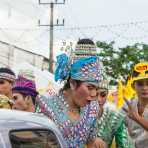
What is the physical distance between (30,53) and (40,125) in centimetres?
3690

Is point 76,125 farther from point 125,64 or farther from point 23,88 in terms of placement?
point 125,64

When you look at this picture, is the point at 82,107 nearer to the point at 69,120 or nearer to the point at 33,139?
the point at 69,120

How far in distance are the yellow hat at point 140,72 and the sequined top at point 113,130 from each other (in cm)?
133

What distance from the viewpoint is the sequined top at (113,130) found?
441 cm

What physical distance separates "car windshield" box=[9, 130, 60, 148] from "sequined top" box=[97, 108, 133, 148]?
95 centimetres

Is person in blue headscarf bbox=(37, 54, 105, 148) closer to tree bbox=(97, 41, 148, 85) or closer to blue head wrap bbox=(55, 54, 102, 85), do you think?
blue head wrap bbox=(55, 54, 102, 85)

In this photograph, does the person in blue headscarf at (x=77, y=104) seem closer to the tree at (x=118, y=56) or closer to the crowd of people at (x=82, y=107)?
the crowd of people at (x=82, y=107)

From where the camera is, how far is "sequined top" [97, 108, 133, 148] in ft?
14.5

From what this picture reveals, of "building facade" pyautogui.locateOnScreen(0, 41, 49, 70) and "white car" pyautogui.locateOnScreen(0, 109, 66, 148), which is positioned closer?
"white car" pyautogui.locateOnScreen(0, 109, 66, 148)

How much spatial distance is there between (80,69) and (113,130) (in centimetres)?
54

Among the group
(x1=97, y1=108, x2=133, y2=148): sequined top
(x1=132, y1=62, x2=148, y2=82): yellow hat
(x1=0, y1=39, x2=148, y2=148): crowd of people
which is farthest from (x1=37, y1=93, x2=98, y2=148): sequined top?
(x1=132, y1=62, x2=148, y2=82): yellow hat

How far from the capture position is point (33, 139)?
3312 mm

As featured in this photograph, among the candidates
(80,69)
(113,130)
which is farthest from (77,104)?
(113,130)

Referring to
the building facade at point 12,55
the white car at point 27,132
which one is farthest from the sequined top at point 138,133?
the building facade at point 12,55
